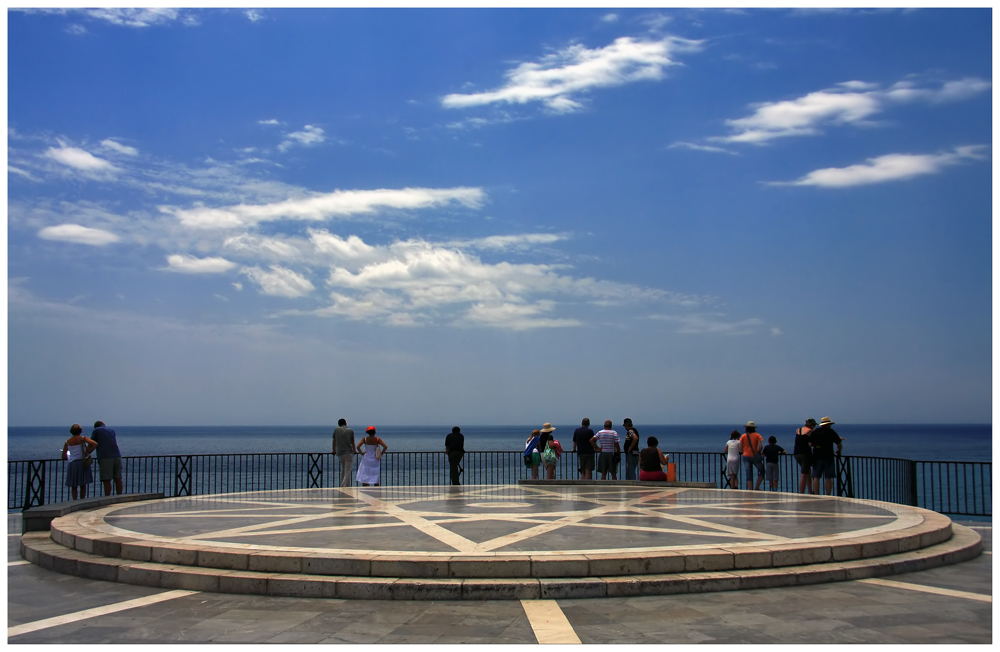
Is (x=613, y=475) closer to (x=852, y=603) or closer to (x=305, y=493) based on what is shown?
(x=305, y=493)

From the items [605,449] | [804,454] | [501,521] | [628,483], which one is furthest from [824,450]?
[501,521]

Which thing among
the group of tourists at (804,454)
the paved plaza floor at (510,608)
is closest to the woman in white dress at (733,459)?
the group of tourists at (804,454)

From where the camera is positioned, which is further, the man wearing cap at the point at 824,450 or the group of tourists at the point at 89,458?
the man wearing cap at the point at 824,450

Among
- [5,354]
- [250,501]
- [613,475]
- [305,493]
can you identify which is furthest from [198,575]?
[613,475]

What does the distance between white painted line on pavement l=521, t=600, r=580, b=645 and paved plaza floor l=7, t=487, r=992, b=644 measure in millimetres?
17

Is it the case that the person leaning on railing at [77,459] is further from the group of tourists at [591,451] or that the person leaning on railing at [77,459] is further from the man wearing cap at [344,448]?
the group of tourists at [591,451]

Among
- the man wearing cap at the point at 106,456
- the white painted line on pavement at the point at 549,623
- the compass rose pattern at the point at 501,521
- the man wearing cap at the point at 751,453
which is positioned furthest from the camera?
the man wearing cap at the point at 751,453

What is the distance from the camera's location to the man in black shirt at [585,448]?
20094mm

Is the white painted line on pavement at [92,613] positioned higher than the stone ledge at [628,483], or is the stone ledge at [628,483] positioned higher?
the white painted line on pavement at [92,613]

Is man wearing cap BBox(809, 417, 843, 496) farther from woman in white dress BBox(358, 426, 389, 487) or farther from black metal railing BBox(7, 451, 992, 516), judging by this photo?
woman in white dress BBox(358, 426, 389, 487)

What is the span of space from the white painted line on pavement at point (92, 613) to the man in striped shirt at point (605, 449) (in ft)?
42.3

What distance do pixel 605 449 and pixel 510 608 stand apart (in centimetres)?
1269

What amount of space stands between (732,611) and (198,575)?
17.3ft

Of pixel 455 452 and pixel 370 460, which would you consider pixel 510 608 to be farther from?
pixel 455 452
